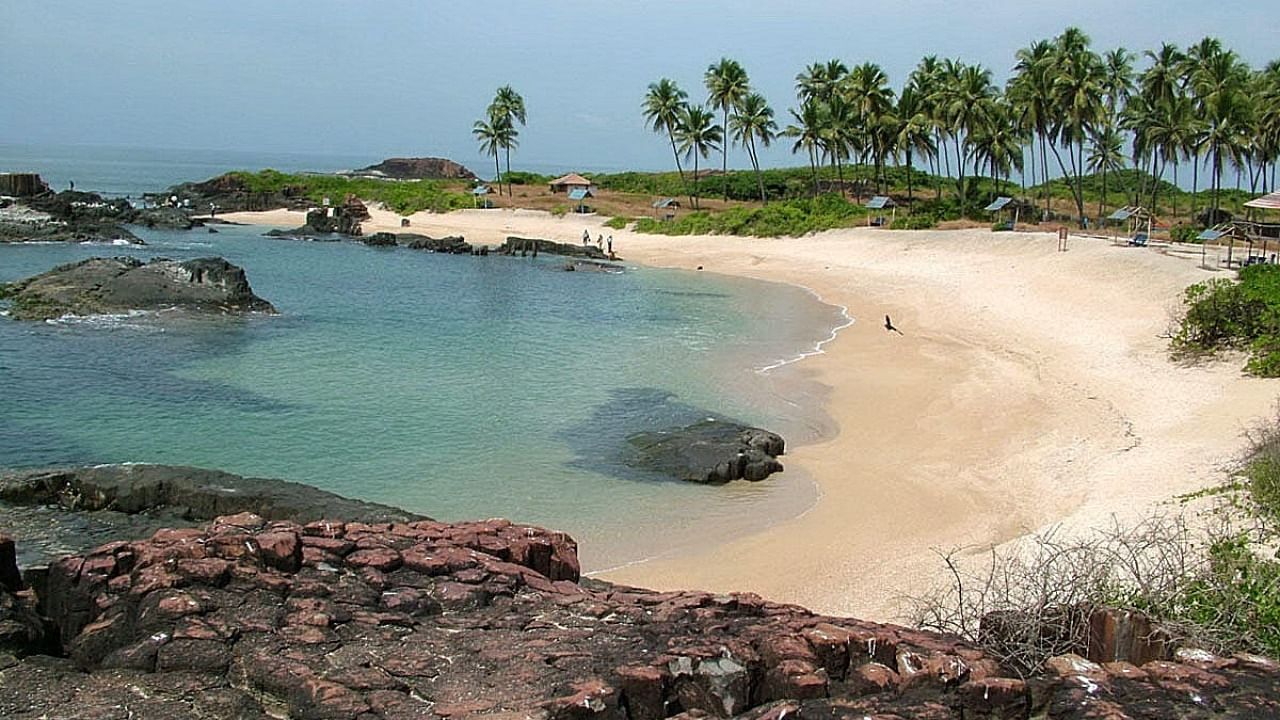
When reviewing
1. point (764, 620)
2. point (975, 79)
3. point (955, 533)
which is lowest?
point (955, 533)

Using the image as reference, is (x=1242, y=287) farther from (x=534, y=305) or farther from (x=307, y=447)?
(x=534, y=305)

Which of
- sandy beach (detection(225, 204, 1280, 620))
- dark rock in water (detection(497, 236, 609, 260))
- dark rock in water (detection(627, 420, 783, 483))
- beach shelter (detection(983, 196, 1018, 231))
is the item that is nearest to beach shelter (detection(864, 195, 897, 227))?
beach shelter (detection(983, 196, 1018, 231))

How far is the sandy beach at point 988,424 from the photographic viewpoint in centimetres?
1402

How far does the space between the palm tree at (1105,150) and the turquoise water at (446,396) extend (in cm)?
2803

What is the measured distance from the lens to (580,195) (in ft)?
268

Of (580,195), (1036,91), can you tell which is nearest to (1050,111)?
(1036,91)

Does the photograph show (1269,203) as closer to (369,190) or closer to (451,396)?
(451,396)

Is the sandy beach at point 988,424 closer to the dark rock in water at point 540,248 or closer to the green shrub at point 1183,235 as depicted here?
the green shrub at point 1183,235

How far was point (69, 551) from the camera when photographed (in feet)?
42.4

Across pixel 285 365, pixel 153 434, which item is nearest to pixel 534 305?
pixel 285 365

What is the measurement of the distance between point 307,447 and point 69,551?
6.65 meters

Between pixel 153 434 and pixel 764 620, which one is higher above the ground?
pixel 764 620

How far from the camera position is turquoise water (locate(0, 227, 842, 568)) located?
1706 centimetres

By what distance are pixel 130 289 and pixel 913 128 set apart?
162ft
